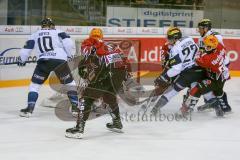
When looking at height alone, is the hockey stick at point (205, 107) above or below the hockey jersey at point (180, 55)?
below

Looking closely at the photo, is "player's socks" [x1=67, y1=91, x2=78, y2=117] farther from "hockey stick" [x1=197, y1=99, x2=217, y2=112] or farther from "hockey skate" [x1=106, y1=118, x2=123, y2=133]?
"hockey stick" [x1=197, y1=99, x2=217, y2=112]

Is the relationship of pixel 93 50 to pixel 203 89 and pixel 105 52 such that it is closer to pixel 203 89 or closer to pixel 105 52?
pixel 105 52

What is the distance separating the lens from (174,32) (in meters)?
6.23

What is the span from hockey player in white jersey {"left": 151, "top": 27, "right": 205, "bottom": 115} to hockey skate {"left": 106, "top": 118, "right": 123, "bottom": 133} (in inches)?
39.8

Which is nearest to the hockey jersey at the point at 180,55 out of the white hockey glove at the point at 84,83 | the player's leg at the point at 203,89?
the player's leg at the point at 203,89

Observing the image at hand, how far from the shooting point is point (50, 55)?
6.12 meters

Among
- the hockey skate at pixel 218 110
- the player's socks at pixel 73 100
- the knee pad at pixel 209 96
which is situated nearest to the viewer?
the player's socks at pixel 73 100

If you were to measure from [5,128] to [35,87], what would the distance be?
78 centimetres

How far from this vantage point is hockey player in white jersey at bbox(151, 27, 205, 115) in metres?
6.17

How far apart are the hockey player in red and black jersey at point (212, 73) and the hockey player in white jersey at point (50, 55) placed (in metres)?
1.31

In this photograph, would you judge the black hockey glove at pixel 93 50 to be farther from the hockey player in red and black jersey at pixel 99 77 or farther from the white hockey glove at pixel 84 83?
the white hockey glove at pixel 84 83

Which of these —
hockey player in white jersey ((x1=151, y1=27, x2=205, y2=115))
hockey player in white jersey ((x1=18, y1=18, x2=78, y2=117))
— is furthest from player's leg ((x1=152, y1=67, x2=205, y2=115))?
hockey player in white jersey ((x1=18, y1=18, x2=78, y2=117))

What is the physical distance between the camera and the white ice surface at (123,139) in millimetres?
4605

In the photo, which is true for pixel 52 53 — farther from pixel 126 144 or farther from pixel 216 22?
pixel 216 22
